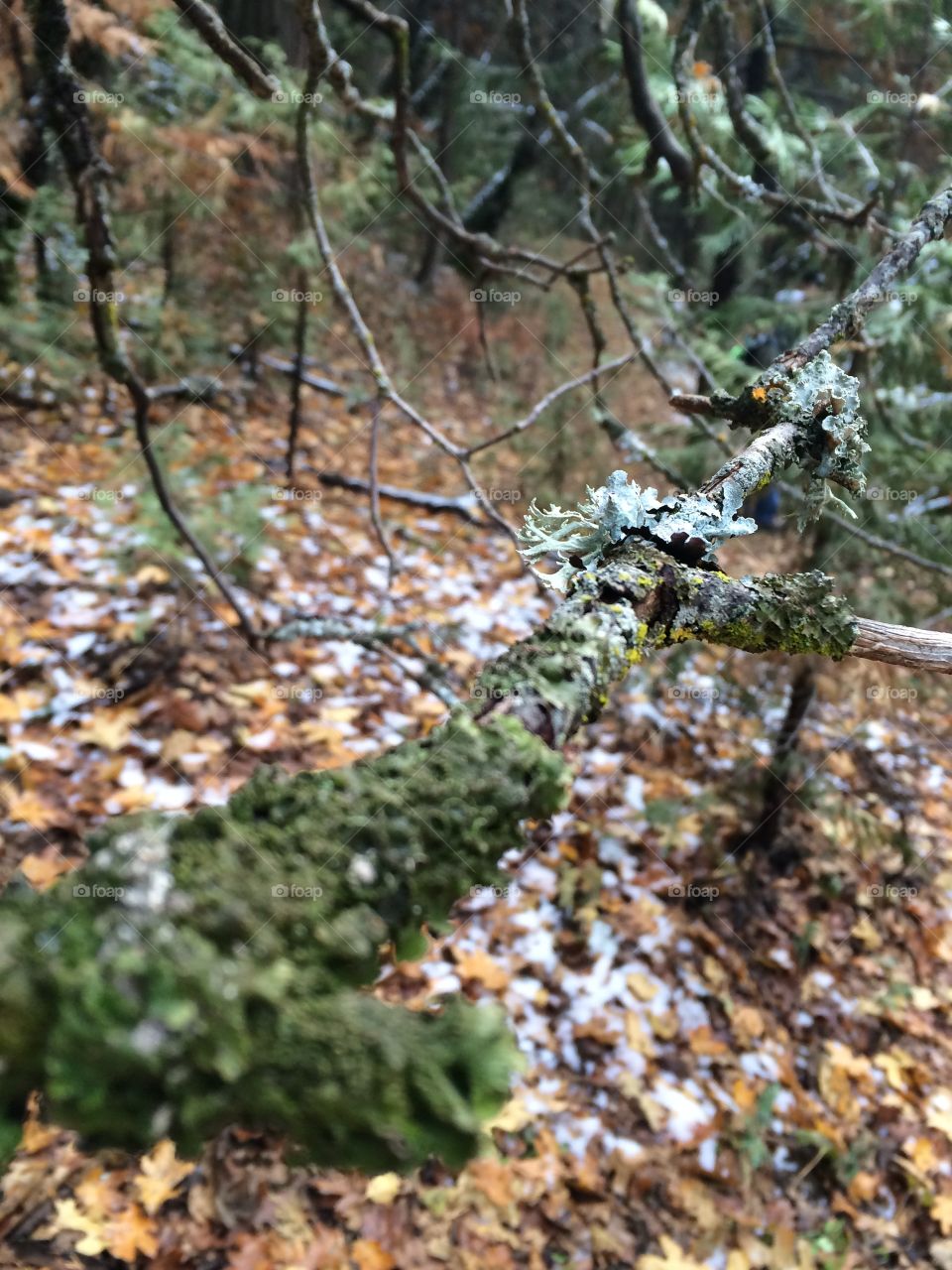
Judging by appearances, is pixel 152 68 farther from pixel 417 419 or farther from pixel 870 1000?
pixel 870 1000

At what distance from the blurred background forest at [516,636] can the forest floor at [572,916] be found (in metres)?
0.02

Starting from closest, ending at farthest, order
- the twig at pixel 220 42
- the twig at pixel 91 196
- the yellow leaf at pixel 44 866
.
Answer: the twig at pixel 220 42
the twig at pixel 91 196
the yellow leaf at pixel 44 866

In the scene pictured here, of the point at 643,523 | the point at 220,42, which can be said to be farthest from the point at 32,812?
the point at 643,523

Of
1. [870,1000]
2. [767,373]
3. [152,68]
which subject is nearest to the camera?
[767,373]

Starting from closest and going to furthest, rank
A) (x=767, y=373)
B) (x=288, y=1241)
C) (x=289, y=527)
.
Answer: (x=767, y=373) → (x=288, y=1241) → (x=289, y=527)

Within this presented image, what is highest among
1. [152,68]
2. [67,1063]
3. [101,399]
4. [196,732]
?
[152,68]

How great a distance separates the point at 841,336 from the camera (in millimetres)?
1490

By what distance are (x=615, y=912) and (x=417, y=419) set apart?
283 centimetres

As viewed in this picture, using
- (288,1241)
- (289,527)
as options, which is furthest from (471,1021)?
(289,527)

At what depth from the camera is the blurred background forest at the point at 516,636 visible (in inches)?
106

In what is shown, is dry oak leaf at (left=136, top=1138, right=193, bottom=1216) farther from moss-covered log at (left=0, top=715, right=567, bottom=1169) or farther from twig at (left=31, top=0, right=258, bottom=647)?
moss-covered log at (left=0, top=715, right=567, bottom=1169)

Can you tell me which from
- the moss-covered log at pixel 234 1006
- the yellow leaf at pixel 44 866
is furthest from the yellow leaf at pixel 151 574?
the moss-covered log at pixel 234 1006

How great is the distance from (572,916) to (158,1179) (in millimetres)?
2083

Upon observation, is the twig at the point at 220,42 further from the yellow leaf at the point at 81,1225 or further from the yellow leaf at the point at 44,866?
the yellow leaf at the point at 81,1225
